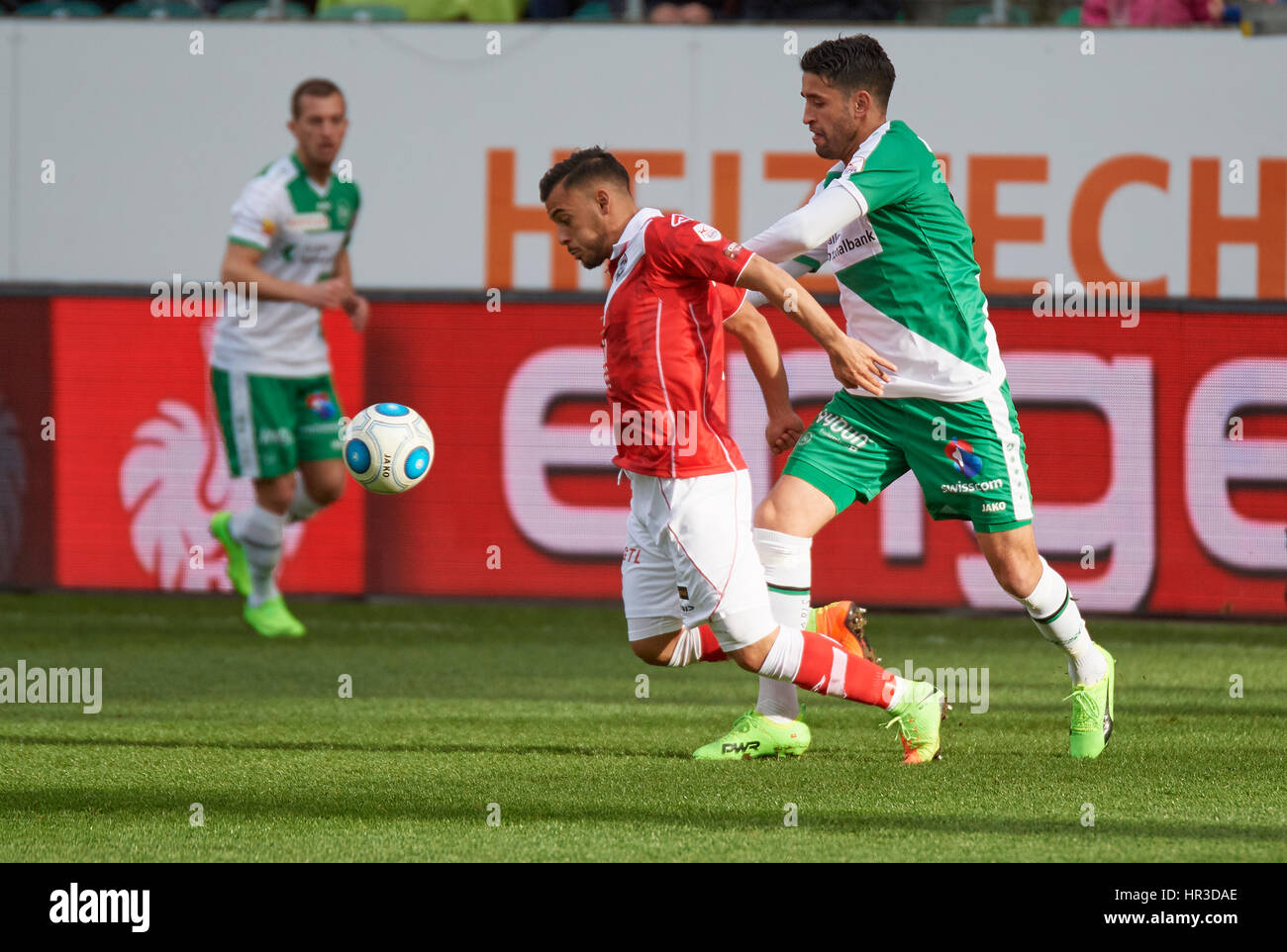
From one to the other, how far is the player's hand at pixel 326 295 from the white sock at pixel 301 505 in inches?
37.7

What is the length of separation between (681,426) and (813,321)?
579 millimetres

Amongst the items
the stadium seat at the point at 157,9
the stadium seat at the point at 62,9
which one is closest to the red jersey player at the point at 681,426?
the stadium seat at the point at 157,9

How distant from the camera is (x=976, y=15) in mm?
11664

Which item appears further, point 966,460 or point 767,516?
point 767,516

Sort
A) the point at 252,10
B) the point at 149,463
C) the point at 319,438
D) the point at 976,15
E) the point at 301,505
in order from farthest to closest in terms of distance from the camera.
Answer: the point at 252,10 → the point at 976,15 → the point at 149,463 → the point at 301,505 → the point at 319,438

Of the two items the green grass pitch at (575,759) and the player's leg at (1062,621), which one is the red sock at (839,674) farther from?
the player's leg at (1062,621)

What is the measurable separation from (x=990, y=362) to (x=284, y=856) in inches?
103

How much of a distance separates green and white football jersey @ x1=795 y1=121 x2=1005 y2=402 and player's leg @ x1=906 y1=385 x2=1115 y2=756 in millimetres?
77

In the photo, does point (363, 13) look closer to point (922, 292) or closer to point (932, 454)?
point (922, 292)

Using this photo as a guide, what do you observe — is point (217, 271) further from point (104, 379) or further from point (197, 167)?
point (104, 379)

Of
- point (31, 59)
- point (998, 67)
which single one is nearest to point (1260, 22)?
point (998, 67)

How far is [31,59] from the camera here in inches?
478

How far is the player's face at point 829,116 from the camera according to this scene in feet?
18.2

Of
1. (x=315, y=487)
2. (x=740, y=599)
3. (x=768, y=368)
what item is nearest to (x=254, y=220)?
(x=315, y=487)
